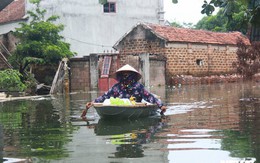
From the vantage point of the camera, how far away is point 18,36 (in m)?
27.4

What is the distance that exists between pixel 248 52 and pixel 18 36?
15759 mm

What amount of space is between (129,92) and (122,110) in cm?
89

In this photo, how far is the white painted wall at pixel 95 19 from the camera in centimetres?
3231

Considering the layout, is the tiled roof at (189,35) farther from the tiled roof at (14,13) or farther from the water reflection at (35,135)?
the water reflection at (35,135)

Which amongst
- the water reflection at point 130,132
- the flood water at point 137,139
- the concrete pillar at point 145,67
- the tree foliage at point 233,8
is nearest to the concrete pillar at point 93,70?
the concrete pillar at point 145,67

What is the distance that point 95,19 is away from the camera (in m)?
33.7

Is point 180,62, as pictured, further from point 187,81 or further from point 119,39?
point 119,39

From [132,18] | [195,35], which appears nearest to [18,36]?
[132,18]

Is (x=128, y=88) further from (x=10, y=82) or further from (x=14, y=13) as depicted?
(x=14, y=13)

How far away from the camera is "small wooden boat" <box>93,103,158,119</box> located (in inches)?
377

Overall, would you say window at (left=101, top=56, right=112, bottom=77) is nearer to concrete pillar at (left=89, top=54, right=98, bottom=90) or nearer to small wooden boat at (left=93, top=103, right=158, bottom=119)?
concrete pillar at (left=89, top=54, right=98, bottom=90)

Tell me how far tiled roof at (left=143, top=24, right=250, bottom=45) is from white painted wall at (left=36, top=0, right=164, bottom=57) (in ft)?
12.5

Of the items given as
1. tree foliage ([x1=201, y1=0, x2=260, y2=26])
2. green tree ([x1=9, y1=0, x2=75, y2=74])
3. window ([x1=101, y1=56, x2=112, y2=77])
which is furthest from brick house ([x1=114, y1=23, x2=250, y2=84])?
tree foliage ([x1=201, y1=0, x2=260, y2=26])

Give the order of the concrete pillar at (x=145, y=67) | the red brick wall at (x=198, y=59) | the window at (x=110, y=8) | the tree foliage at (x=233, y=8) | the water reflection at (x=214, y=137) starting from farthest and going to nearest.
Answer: the window at (x=110, y=8) < the red brick wall at (x=198, y=59) < the concrete pillar at (x=145, y=67) < the water reflection at (x=214, y=137) < the tree foliage at (x=233, y=8)
